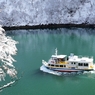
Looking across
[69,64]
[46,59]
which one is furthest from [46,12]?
[69,64]

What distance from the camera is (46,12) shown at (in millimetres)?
45188

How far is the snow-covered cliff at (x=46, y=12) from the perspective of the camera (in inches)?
1743

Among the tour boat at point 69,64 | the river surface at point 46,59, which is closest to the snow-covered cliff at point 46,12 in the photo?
the river surface at point 46,59

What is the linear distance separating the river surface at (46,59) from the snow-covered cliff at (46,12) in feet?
30.8

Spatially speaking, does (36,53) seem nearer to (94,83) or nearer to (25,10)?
(94,83)

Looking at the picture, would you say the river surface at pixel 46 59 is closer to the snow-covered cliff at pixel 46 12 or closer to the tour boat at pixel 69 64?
the tour boat at pixel 69 64

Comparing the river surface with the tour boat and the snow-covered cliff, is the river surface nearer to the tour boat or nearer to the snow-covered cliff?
the tour boat

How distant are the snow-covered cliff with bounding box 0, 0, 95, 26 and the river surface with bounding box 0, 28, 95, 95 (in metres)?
9.39

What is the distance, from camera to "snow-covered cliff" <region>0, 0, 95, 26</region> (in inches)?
1743

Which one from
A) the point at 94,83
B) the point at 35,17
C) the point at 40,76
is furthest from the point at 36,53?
the point at 35,17

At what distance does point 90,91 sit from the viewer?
49.3 ft

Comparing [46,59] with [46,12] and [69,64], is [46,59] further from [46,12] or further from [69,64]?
[46,12]

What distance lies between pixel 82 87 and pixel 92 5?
3094 cm

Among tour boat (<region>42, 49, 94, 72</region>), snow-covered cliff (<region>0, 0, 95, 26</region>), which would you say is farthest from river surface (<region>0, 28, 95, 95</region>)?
snow-covered cliff (<region>0, 0, 95, 26</region>)
